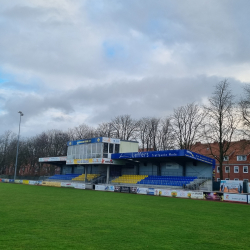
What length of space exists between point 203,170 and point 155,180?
7280mm

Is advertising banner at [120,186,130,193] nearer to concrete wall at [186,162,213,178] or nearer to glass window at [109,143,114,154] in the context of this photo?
concrete wall at [186,162,213,178]

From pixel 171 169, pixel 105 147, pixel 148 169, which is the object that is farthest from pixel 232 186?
pixel 105 147

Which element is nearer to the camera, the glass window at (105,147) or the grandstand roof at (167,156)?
the grandstand roof at (167,156)

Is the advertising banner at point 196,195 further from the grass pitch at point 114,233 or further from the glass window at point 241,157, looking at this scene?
the glass window at point 241,157

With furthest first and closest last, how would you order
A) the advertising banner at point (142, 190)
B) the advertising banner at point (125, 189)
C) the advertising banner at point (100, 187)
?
the advertising banner at point (100, 187)
the advertising banner at point (125, 189)
the advertising banner at point (142, 190)

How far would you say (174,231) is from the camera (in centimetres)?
1116

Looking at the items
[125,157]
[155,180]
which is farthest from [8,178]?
[155,180]

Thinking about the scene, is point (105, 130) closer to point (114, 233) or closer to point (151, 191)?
point (151, 191)

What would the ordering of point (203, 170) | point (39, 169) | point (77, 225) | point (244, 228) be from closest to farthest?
point (77, 225) < point (244, 228) < point (203, 170) < point (39, 169)

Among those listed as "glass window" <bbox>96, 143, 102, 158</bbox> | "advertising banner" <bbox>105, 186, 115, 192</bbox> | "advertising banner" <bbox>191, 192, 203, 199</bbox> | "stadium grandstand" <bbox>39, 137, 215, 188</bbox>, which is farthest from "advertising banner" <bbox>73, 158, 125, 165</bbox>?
"advertising banner" <bbox>191, 192, 203, 199</bbox>

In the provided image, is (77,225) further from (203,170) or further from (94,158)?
(94,158)

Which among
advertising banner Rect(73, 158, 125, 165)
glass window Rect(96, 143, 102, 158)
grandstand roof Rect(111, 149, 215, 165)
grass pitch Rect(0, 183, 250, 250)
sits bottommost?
grass pitch Rect(0, 183, 250, 250)


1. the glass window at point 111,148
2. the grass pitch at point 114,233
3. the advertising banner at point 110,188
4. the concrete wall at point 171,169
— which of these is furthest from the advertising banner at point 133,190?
the grass pitch at point 114,233

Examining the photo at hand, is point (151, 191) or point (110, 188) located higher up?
point (151, 191)
